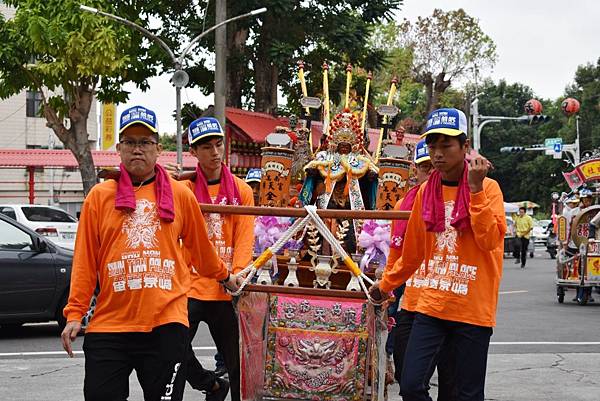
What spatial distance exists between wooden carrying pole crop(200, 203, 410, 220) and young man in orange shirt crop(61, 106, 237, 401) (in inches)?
49.8

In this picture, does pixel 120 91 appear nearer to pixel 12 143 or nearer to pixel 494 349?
pixel 494 349

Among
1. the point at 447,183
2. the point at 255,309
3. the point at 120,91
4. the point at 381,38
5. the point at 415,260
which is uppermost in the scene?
the point at 381,38

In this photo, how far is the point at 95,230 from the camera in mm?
5156

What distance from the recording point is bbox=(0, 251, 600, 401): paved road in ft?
28.9

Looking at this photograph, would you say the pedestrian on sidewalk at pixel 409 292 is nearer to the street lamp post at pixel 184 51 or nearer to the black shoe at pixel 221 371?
the black shoe at pixel 221 371

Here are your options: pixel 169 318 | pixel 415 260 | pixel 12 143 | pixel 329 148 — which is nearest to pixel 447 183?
pixel 415 260

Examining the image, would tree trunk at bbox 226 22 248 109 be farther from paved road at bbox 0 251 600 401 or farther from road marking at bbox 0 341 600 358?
road marking at bbox 0 341 600 358

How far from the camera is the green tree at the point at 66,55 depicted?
82.2 ft

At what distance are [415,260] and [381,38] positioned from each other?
48.5 metres

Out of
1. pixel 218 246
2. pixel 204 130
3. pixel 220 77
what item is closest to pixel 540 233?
pixel 220 77

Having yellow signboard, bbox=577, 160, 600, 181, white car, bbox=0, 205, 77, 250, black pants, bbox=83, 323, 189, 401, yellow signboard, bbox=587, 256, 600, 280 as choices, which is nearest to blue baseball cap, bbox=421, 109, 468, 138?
black pants, bbox=83, 323, 189, 401

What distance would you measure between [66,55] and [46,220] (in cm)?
411

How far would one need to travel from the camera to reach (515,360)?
10844 millimetres

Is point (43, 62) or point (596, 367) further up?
point (43, 62)
